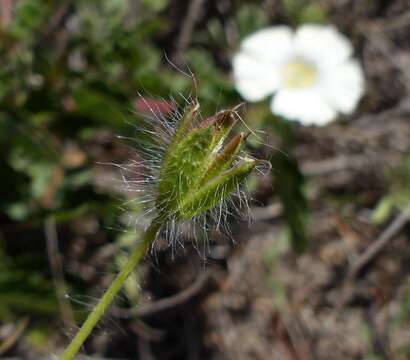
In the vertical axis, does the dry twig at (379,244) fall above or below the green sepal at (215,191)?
below

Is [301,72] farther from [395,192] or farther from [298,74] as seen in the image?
[395,192]

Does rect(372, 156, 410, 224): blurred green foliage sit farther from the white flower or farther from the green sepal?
the green sepal

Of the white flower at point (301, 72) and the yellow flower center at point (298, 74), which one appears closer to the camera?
the white flower at point (301, 72)

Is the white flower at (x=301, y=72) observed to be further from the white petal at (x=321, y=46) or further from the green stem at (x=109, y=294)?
the green stem at (x=109, y=294)

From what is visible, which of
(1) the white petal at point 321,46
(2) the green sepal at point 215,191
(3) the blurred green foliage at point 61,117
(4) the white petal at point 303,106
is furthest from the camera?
(1) the white petal at point 321,46

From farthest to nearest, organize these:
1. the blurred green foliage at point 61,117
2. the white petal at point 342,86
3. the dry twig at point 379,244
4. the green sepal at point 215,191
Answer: the dry twig at point 379,244 < the white petal at point 342,86 < the blurred green foliage at point 61,117 < the green sepal at point 215,191

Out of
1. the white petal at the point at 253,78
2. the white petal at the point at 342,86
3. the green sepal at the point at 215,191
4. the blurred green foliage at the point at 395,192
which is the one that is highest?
the green sepal at the point at 215,191

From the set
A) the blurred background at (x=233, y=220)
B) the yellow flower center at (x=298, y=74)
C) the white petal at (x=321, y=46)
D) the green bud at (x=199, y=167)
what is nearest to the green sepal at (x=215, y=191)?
the green bud at (x=199, y=167)

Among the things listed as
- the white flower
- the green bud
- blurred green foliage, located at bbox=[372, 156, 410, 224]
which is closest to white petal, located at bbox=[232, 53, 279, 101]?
the white flower
